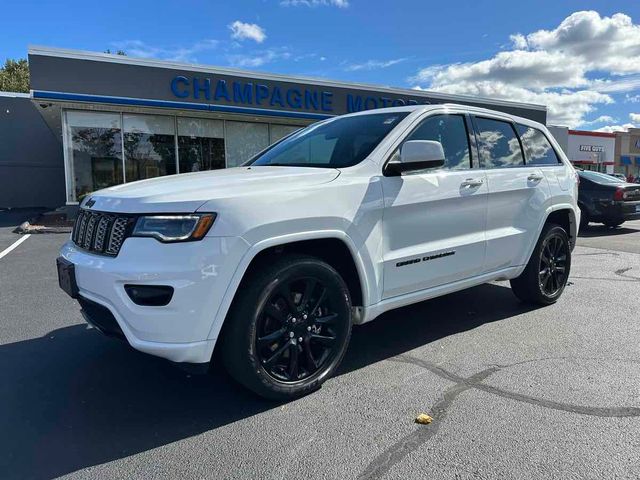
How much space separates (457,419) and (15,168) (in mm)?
22672

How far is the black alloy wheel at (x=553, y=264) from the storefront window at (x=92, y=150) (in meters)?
13.6

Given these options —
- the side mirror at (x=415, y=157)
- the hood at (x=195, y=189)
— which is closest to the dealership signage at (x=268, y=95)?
the hood at (x=195, y=189)

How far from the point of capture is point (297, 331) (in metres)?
3.13

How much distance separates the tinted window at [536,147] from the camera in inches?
197

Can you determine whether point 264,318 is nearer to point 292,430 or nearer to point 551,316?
point 292,430

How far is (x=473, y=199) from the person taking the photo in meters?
4.11

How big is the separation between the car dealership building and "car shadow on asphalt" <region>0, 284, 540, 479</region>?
36.9 ft

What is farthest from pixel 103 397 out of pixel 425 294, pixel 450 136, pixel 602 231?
pixel 602 231

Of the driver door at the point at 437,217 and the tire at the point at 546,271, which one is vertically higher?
the driver door at the point at 437,217

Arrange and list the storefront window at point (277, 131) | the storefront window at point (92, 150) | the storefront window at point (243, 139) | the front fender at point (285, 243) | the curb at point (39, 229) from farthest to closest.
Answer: the storefront window at point (277, 131) < the storefront window at point (243, 139) < the storefront window at point (92, 150) < the curb at point (39, 229) < the front fender at point (285, 243)

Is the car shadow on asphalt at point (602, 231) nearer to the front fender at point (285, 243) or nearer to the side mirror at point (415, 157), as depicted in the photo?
the side mirror at point (415, 157)

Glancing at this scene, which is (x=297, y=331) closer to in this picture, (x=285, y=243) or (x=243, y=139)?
(x=285, y=243)

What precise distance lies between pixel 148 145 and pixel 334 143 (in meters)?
13.3

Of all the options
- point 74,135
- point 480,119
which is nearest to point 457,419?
point 480,119
